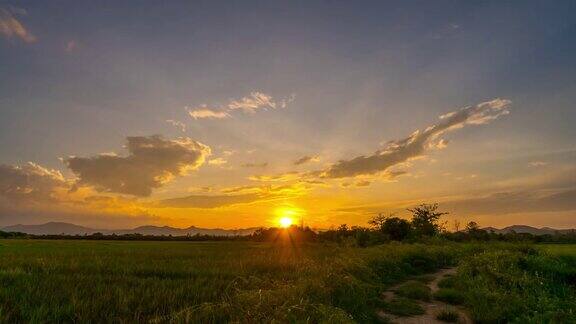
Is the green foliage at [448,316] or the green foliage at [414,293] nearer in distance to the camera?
the green foliage at [448,316]

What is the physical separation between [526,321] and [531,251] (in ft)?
92.2

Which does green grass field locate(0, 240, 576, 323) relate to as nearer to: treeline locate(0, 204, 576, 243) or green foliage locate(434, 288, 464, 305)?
green foliage locate(434, 288, 464, 305)

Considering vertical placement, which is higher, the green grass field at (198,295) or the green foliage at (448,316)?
the green grass field at (198,295)

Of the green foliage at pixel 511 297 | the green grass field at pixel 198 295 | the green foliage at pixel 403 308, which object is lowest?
the green foliage at pixel 403 308

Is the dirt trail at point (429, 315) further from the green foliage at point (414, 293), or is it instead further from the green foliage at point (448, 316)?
the green foliage at point (414, 293)

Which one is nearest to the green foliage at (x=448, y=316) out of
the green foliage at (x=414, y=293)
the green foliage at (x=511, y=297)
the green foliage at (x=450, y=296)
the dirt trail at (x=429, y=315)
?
the dirt trail at (x=429, y=315)

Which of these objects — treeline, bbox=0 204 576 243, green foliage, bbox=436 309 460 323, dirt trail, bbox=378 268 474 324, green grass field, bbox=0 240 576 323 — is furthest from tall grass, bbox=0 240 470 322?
treeline, bbox=0 204 576 243

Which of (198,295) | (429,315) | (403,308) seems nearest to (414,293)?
(403,308)

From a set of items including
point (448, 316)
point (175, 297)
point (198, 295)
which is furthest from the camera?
point (448, 316)

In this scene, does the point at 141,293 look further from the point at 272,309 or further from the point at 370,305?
the point at 370,305

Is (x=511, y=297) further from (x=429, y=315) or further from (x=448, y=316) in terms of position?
(x=429, y=315)

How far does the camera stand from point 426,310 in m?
13.0

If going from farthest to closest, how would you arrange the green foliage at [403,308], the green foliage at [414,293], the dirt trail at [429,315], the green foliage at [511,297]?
1. the green foliage at [414,293]
2. the green foliage at [403,308]
3. the dirt trail at [429,315]
4. the green foliage at [511,297]

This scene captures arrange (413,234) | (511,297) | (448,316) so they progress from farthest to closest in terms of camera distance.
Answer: (413,234) < (511,297) < (448,316)
